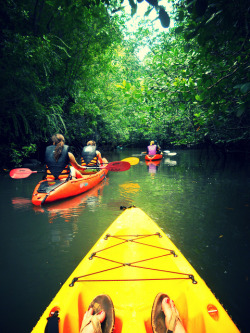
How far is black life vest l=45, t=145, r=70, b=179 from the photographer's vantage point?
214 inches

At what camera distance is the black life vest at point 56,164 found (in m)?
5.43

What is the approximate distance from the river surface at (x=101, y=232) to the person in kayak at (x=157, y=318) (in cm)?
85

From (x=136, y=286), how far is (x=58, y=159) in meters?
4.06

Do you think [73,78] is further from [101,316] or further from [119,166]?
[101,316]

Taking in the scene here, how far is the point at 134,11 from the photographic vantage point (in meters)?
1.65

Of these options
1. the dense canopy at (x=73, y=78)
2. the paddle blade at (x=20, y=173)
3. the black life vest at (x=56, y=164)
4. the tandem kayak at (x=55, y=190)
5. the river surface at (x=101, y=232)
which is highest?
the dense canopy at (x=73, y=78)

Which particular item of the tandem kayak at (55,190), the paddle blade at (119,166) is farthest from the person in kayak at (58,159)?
the paddle blade at (119,166)

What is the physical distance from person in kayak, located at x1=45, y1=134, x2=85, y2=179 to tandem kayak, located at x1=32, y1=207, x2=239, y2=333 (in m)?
3.07

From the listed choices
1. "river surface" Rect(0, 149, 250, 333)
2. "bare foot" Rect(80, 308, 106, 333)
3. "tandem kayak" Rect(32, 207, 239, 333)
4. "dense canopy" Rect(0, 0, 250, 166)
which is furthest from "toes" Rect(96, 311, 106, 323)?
"dense canopy" Rect(0, 0, 250, 166)

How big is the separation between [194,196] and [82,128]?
36.6ft

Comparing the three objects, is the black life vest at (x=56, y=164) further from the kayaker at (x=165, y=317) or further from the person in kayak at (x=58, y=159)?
the kayaker at (x=165, y=317)

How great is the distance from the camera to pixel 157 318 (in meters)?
1.66

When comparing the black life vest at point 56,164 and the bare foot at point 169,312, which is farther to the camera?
the black life vest at point 56,164

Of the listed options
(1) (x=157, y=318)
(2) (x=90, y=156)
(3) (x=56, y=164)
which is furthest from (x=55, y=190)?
(1) (x=157, y=318)
